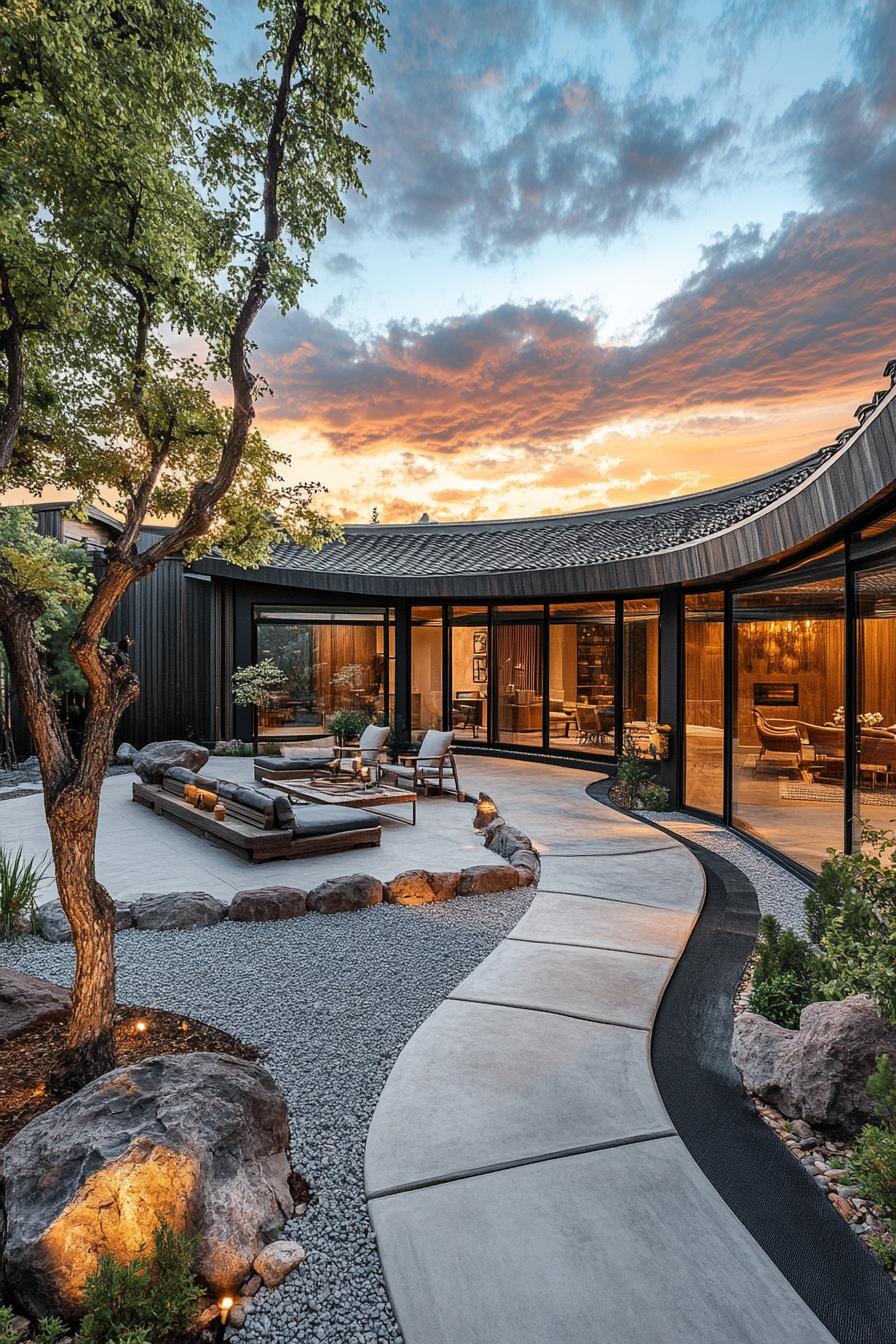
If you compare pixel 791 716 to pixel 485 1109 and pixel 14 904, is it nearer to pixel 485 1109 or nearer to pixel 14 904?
pixel 485 1109

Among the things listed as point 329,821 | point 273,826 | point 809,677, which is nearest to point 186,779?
point 273,826

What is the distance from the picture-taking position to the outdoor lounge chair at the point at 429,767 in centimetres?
930

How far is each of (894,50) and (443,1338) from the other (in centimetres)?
849

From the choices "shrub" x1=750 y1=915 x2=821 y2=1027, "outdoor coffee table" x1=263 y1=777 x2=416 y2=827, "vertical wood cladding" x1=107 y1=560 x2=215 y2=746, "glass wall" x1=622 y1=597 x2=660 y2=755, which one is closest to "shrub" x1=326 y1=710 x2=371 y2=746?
"outdoor coffee table" x1=263 y1=777 x2=416 y2=827

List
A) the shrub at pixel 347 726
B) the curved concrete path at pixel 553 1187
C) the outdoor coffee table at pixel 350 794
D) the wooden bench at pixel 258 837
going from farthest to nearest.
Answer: the shrub at pixel 347 726 → the outdoor coffee table at pixel 350 794 → the wooden bench at pixel 258 837 → the curved concrete path at pixel 553 1187

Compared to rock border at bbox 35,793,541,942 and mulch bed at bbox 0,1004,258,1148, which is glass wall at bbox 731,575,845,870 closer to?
rock border at bbox 35,793,541,942

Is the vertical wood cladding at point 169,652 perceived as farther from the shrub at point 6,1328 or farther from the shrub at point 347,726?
the shrub at point 6,1328

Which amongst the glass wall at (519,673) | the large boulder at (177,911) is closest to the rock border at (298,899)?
the large boulder at (177,911)

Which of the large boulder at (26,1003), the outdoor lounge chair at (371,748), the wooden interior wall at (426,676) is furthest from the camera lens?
the wooden interior wall at (426,676)

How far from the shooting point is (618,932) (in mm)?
4316

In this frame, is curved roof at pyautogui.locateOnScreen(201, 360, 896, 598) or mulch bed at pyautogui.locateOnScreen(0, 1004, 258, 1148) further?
curved roof at pyautogui.locateOnScreen(201, 360, 896, 598)

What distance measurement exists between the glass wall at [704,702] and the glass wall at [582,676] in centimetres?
288

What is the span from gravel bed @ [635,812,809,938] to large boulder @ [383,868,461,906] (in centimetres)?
232

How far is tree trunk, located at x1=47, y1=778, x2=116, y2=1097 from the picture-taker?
2596 mm
